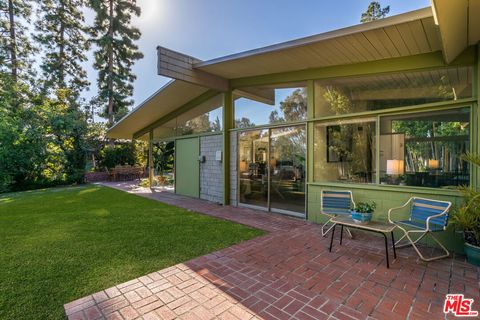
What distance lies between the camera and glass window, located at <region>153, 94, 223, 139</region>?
25.0ft

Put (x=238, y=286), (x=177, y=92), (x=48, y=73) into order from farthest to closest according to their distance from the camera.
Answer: (x=48, y=73)
(x=177, y=92)
(x=238, y=286)

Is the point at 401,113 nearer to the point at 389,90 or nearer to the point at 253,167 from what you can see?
the point at 389,90

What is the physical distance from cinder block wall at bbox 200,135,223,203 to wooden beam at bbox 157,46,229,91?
1722 mm

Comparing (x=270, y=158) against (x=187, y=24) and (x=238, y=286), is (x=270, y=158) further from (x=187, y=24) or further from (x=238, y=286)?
(x=187, y=24)

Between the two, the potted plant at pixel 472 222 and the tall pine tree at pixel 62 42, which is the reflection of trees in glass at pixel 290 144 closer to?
the potted plant at pixel 472 222

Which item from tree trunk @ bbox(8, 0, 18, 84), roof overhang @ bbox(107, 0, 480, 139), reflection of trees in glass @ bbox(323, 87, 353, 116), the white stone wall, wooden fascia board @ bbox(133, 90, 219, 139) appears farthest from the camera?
tree trunk @ bbox(8, 0, 18, 84)

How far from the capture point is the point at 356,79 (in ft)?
16.0

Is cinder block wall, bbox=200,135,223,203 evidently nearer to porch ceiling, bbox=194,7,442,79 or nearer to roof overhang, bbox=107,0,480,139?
roof overhang, bbox=107,0,480,139

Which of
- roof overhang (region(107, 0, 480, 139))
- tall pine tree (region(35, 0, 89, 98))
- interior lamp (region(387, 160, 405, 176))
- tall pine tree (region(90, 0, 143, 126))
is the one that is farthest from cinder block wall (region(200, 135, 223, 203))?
tall pine tree (region(35, 0, 89, 98))

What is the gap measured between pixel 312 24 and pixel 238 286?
9.65m

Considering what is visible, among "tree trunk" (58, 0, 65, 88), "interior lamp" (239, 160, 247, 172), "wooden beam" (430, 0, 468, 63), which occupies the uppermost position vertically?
"tree trunk" (58, 0, 65, 88)

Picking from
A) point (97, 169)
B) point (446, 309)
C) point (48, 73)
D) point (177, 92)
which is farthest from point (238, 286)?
point (48, 73)

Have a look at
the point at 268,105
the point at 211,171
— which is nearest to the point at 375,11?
the point at 268,105

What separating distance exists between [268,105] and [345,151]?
2.30 meters
